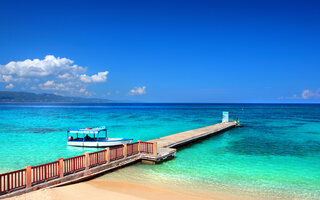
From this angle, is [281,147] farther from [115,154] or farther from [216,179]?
[115,154]

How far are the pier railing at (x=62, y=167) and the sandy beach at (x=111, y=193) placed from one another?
1.85 ft

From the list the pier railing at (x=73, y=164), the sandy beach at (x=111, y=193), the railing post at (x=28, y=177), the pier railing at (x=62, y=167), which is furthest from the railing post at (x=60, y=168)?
the railing post at (x=28, y=177)

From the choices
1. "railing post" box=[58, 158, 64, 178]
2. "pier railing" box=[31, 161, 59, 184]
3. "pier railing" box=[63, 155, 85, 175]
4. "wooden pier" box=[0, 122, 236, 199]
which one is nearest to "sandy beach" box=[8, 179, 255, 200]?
"wooden pier" box=[0, 122, 236, 199]

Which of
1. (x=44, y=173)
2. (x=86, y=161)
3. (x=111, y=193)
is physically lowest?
(x=111, y=193)

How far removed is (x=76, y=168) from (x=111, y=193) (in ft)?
8.90

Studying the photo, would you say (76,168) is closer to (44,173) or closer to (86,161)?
(86,161)

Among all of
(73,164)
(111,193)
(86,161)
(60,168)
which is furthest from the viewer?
(86,161)

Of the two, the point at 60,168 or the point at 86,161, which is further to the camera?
the point at 86,161

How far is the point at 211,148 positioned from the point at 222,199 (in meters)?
13.4

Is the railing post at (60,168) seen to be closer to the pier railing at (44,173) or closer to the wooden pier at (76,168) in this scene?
the wooden pier at (76,168)

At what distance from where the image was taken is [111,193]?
1107 cm

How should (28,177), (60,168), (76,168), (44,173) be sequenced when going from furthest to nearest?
(76,168)
(60,168)
(44,173)
(28,177)

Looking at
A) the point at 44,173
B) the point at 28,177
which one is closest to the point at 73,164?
the point at 44,173

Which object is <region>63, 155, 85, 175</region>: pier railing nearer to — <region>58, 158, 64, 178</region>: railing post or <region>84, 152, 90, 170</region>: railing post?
<region>84, 152, 90, 170</region>: railing post
